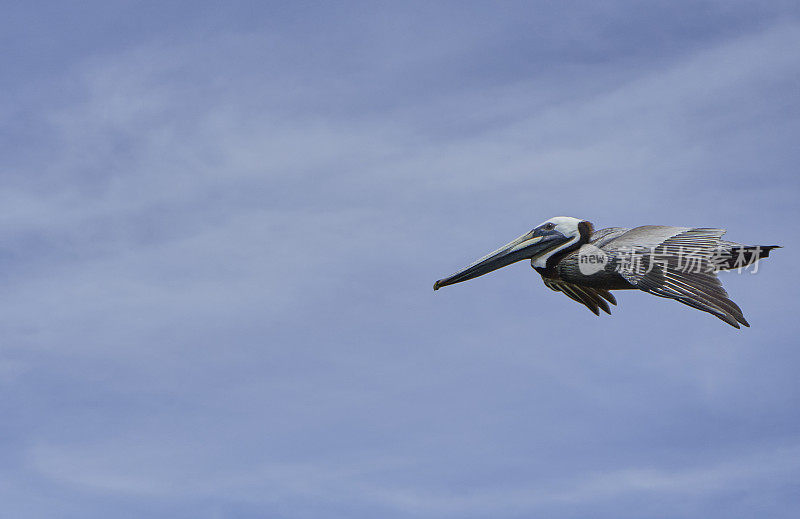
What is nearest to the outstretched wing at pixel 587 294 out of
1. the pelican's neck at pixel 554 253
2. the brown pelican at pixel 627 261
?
the brown pelican at pixel 627 261

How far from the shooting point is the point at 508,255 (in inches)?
666

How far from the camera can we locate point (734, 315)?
45.3 feet

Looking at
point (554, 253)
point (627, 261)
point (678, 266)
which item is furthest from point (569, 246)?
point (678, 266)

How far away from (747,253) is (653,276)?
2.30 meters

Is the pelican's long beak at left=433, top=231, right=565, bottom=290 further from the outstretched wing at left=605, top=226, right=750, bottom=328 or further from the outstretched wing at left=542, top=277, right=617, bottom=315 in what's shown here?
the outstretched wing at left=605, top=226, right=750, bottom=328

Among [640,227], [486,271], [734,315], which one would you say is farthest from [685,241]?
[486,271]

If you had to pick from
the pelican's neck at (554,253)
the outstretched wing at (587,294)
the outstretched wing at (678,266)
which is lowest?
the outstretched wing at (678,266)

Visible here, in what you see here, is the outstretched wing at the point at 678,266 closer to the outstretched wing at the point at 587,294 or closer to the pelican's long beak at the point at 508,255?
the pelican's long beak at the point at 508,255

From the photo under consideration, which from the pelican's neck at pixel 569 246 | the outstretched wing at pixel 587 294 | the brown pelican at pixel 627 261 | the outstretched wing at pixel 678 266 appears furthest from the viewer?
the outstretched wing at pixel 587 294

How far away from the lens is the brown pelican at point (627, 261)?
1443 centimetres

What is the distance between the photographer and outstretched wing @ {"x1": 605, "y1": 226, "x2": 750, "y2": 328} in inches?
555

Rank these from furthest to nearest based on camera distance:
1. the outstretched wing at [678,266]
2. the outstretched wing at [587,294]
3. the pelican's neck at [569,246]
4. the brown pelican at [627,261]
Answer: the outstretched wing at [587,294] → the pelican's neck at [569,246] → the brown pelican at [627,261] → the outstretched wing at [678,266]

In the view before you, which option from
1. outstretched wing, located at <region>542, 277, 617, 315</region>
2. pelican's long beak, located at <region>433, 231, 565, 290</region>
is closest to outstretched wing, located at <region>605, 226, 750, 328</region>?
pelican's long beak, located at <region>433, 231, 565, 290</region>

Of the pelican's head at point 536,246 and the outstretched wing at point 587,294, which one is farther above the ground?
the pelican's head at point 536,246
